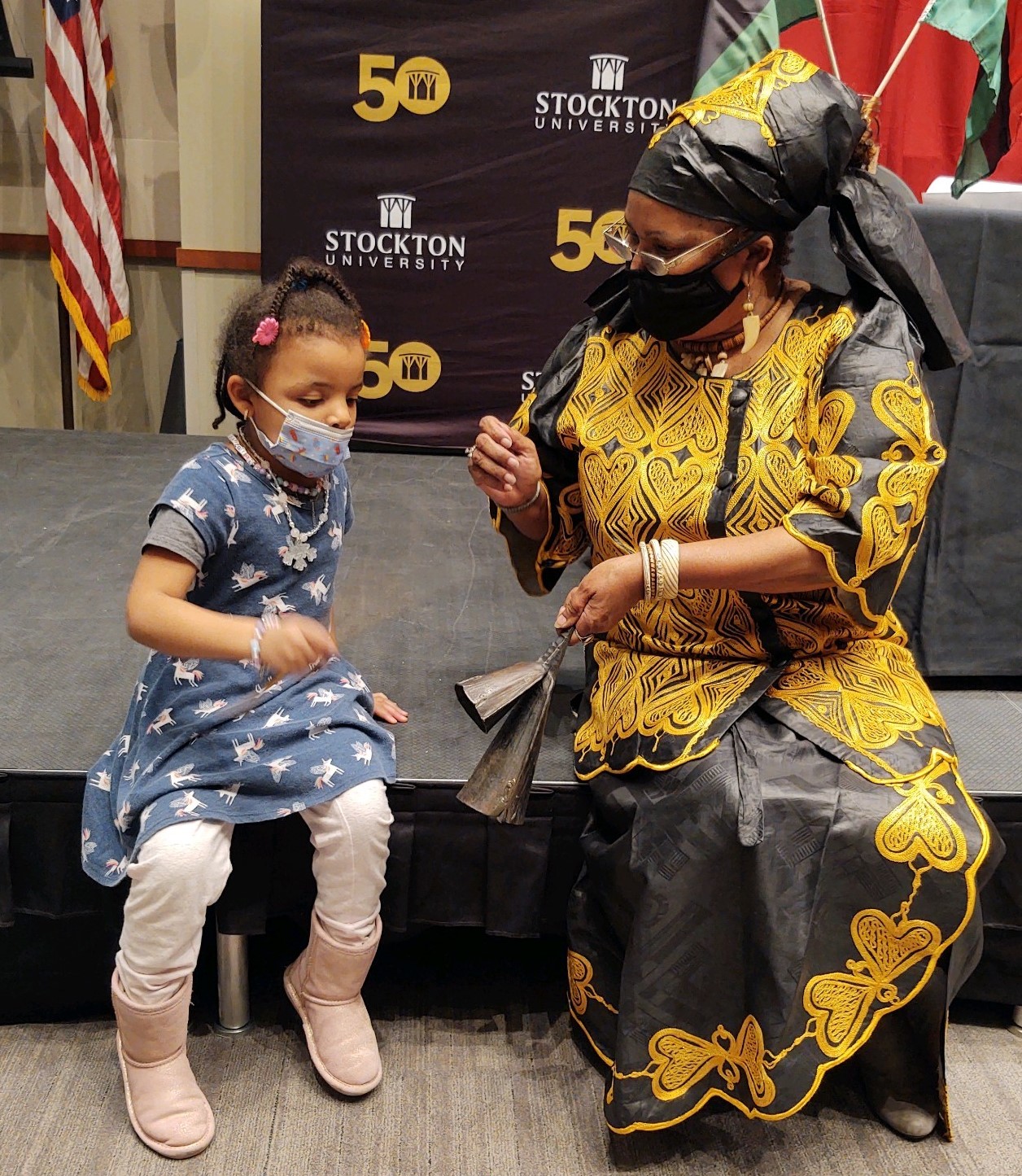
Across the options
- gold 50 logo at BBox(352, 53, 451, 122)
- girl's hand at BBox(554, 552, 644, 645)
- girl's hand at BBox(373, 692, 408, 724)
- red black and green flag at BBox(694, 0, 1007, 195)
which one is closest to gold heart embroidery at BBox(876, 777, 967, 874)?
girl's hand at BBox(554, 552, 644, 645)

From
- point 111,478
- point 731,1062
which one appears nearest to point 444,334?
point 111,478

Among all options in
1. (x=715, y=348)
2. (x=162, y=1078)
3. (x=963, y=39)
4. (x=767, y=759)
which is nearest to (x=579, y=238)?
(x=963, y=39)

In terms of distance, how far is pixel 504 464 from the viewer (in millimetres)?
1599

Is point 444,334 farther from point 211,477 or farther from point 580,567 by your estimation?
point 211,477

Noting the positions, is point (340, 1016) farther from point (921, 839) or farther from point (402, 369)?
point (402, 369)

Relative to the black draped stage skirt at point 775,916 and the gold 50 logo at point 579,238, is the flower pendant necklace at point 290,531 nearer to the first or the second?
the black draped stage skirt at point 775,916

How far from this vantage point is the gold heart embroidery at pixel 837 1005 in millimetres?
1400

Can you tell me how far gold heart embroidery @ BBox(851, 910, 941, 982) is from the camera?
138 cm

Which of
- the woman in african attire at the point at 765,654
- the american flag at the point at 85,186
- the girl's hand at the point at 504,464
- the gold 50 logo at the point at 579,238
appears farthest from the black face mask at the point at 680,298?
the american flag at the point at 85,186

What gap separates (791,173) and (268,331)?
2.17 feet

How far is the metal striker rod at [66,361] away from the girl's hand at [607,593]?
3214 mm

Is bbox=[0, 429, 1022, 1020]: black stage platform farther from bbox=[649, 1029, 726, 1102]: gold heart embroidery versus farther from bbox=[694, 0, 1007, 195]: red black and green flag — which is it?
bbox=[694, 0, 1007, 195]: red black and green flag

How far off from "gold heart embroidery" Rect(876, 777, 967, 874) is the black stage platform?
33 centimetres

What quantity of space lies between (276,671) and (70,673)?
2.46 feet
